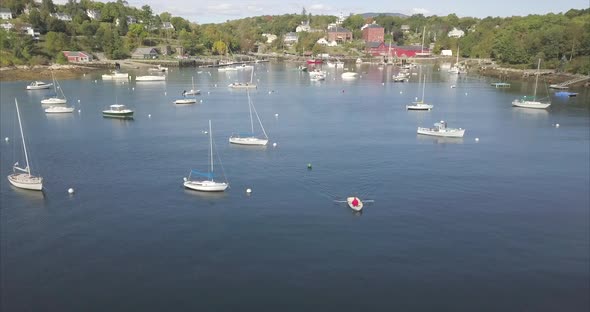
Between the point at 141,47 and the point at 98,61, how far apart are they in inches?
909

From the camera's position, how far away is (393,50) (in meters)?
178

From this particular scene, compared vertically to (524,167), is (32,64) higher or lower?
higher

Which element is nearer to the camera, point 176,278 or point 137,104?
point 176,278

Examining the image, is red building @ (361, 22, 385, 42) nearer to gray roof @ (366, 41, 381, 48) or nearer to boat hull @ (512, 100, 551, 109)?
gray roof @ (366, 41, 381, 48)

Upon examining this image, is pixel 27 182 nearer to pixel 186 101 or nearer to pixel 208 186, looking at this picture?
pixel 208 186

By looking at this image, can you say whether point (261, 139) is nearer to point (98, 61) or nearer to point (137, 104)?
point (137, 104)

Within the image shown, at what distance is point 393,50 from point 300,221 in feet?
531

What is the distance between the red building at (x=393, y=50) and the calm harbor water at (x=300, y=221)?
419 feet

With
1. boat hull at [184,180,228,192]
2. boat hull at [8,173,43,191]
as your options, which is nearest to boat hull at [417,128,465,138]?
boat hull at [184,180,228,192]

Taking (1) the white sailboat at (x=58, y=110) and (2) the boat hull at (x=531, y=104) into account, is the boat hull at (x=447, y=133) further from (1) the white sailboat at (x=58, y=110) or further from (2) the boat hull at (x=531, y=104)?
(1) the white sailboat at (x=58, y=110)

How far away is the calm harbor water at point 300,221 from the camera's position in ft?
67.3

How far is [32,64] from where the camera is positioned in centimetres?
10981

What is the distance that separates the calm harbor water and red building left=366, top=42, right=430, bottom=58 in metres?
128

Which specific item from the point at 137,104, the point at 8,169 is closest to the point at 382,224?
the point at 8,169
